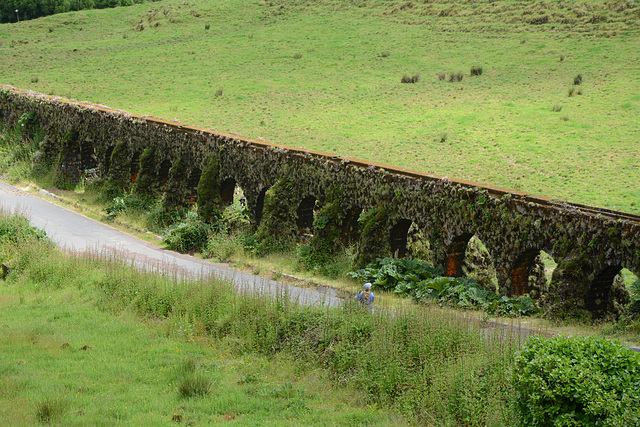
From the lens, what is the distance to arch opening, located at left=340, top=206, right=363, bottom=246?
21547 millimetres

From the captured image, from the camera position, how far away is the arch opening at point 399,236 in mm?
19541

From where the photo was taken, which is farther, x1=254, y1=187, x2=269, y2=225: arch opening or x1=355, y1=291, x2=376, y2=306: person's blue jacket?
x1=254, y1=187, x2=269, y2=225: arch opening

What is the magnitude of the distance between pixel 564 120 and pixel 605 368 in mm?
29038

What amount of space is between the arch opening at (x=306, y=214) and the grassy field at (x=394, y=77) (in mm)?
7714

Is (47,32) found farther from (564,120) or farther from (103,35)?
(564,120)

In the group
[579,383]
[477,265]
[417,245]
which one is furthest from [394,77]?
[579,383]

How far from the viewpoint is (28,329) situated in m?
13.7

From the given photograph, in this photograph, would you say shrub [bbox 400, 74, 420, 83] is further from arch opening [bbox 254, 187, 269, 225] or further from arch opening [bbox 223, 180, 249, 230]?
arch opening [bbox 254, 187, 269, 225]

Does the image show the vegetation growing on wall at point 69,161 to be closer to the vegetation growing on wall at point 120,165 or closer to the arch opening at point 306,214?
the vegetation growing on wall at point 120,165

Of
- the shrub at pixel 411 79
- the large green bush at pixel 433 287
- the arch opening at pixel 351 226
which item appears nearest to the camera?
the large green bush at pixel 433 287

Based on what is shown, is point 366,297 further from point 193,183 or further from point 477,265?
point 193,183

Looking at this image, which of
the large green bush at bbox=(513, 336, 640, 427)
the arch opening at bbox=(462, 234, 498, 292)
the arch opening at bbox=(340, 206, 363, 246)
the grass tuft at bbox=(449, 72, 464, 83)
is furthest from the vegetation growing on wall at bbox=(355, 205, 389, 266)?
the grass tuft at bbox=(449, 72, 464, 83)

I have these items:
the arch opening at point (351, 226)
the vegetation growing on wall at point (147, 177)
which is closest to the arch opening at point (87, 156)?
the vegetation growing on wall at point (147, 177)

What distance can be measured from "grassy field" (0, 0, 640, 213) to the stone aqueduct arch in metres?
7.95
